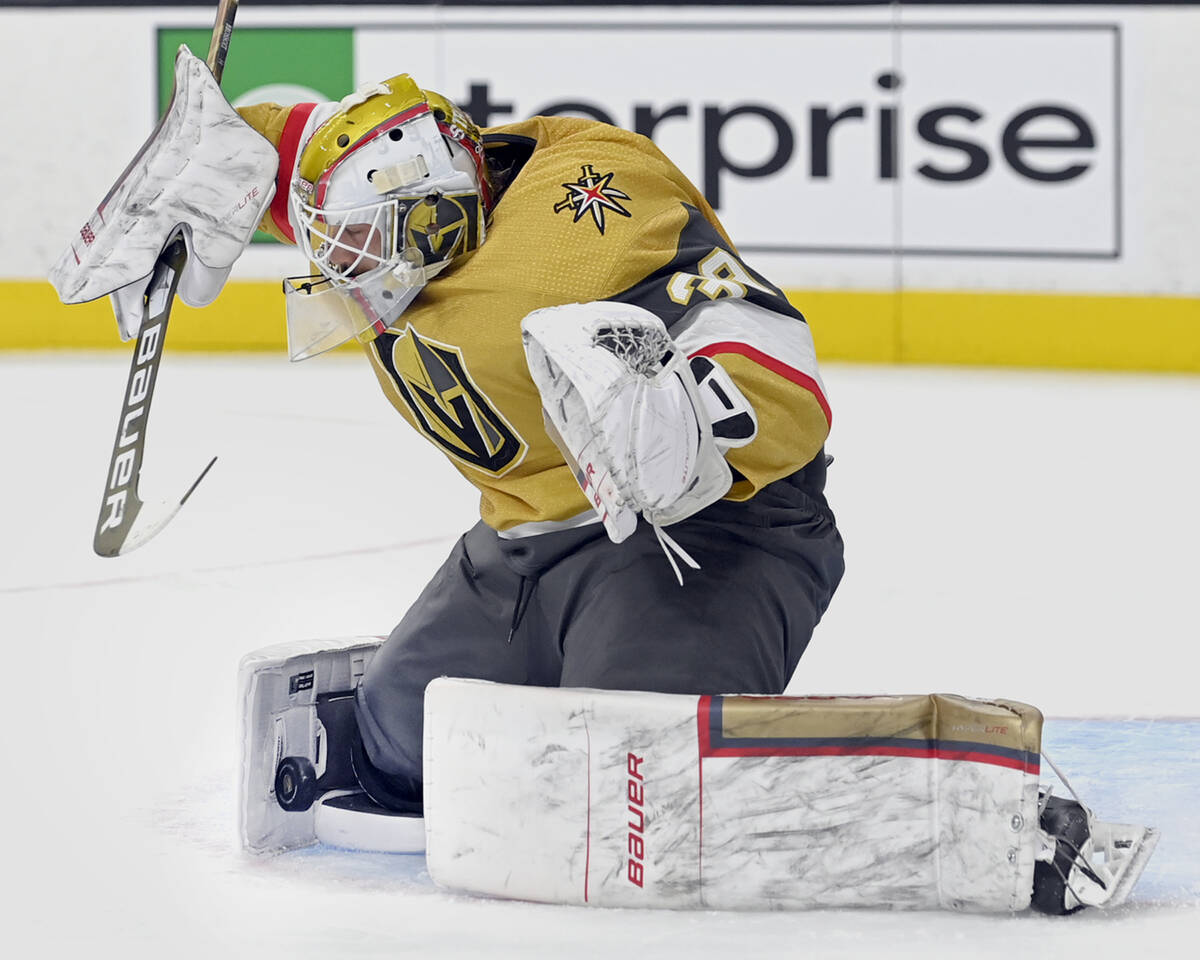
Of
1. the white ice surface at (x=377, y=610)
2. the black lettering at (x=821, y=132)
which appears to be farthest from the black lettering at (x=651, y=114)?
the white ice surface at (x=377, y=610)

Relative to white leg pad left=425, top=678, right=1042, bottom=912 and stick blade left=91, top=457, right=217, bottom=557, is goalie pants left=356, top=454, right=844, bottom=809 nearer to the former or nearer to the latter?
white leg pad left=425, top=678, right=1042, bottom=912

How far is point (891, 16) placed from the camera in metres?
6.42

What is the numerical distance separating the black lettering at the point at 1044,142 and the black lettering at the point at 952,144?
83 mm

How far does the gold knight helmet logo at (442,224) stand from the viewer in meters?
2.17

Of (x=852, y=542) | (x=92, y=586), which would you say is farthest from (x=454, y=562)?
(x=852, y=542)

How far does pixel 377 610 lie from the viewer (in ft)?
11.1

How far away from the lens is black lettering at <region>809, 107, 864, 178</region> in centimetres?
645

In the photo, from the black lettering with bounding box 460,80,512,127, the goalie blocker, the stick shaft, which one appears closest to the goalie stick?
the stick shaft

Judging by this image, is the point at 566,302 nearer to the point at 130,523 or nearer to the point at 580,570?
the point at 580,570

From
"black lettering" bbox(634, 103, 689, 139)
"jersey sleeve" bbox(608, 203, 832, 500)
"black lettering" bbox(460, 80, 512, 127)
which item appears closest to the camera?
"jersey sleeve" bbox(608, 203, 832, 500)

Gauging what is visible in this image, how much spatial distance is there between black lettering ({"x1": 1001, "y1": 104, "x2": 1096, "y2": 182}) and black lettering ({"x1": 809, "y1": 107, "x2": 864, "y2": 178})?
1.59ft

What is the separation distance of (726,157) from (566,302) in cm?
451

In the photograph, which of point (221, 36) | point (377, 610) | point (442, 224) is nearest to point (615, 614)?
point (442, 224)

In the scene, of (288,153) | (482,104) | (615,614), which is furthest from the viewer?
(482,104)
